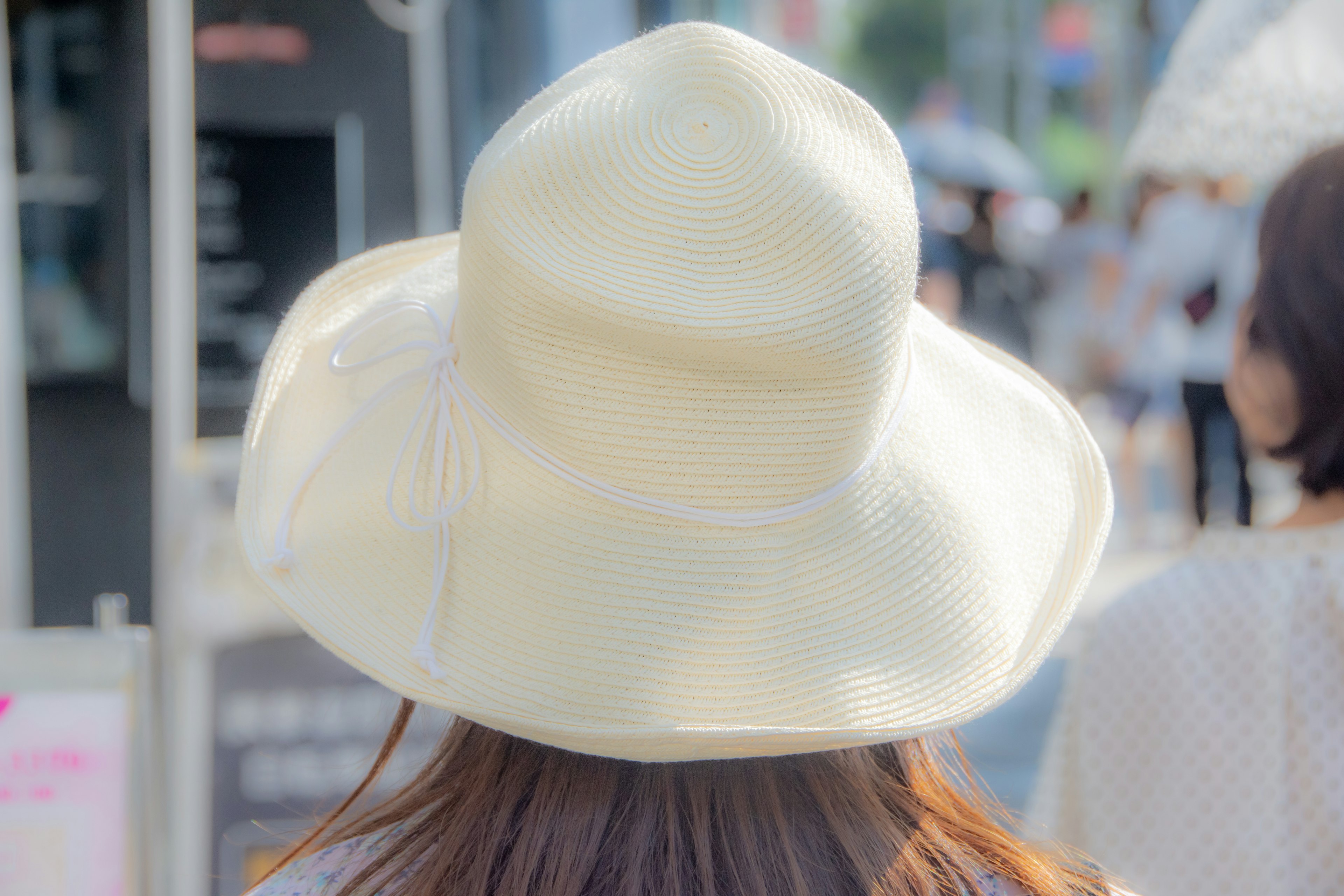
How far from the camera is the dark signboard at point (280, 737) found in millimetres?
2730

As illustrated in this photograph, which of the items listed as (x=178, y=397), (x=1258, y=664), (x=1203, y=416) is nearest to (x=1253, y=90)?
(x=1258, y=664)

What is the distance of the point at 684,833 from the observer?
0.98 m

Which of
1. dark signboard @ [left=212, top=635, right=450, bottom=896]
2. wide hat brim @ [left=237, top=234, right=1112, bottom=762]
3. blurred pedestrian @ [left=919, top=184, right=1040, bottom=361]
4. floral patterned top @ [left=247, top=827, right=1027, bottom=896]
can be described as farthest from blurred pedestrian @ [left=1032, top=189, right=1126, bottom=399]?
floral patterned top @ [left=247, top=827, right=1027, bottom=896]

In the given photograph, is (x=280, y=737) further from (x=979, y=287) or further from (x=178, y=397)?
(x=979, y=287)

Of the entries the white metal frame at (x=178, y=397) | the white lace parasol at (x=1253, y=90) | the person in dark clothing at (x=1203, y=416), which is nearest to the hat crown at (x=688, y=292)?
the white lace parasol at (x=1253, y=90)

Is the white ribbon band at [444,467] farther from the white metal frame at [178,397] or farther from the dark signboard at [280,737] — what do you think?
the white metal frame at [178,397]

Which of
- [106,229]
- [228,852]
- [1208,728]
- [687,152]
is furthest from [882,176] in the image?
[106,229]

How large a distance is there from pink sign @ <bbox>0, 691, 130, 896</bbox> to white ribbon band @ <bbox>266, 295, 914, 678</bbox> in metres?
0.22

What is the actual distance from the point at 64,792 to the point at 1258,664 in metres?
1.61

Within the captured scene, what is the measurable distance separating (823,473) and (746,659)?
0.59ft

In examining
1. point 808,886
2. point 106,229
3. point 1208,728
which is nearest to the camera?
point 808,886

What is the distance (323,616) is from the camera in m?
1.10

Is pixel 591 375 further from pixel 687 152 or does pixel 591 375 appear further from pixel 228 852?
pixel 228 852

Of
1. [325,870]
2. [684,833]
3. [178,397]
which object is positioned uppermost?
[684,833]
